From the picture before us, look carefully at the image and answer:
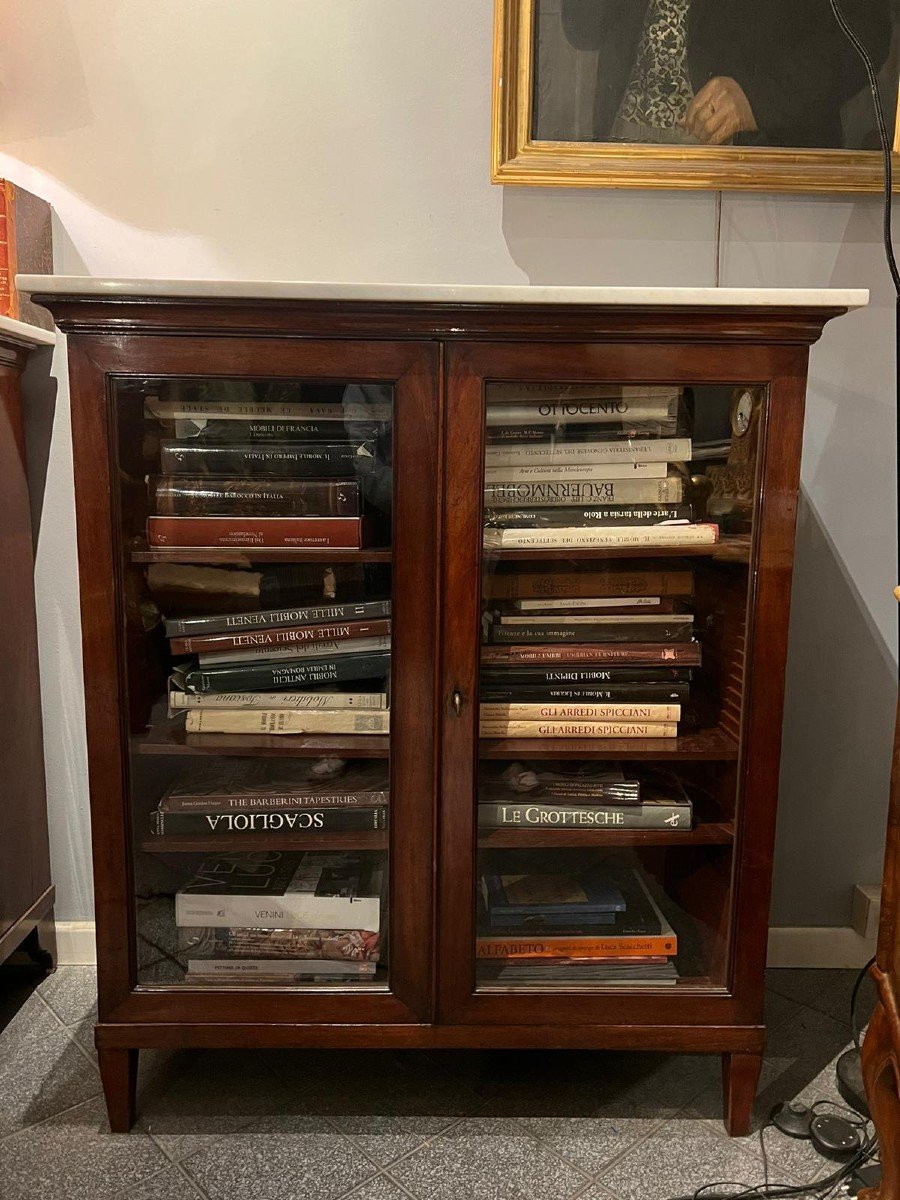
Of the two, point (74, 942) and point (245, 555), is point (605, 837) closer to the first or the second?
point (245, 555)

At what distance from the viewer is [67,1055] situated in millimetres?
1464

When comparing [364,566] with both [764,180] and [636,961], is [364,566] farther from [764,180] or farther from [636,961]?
[764,180]

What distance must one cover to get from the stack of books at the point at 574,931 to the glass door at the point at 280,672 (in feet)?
0.37

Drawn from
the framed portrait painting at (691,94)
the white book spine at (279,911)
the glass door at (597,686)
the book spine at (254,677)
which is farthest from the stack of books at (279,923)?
the framed portrait painting at (691,94)

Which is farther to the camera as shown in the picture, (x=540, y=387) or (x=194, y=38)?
(x=194, y=38)

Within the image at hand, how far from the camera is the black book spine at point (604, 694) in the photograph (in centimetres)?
128

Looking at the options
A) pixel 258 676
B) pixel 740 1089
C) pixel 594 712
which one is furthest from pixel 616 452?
pixel 740 1089

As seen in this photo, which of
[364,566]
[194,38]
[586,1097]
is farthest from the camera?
[194,38]

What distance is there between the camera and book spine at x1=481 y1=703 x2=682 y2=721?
4.21ft

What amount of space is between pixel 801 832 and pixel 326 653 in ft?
3.46

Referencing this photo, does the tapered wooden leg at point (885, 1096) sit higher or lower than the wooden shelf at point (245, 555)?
lower

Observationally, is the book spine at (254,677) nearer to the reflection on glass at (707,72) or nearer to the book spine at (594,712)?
the book spine at (594,712)

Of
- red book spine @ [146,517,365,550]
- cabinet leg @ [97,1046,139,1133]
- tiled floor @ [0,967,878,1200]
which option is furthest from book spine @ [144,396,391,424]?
tiled floor @ [0,967,878,1200]

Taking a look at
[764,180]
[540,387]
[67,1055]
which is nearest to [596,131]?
[764,180]
